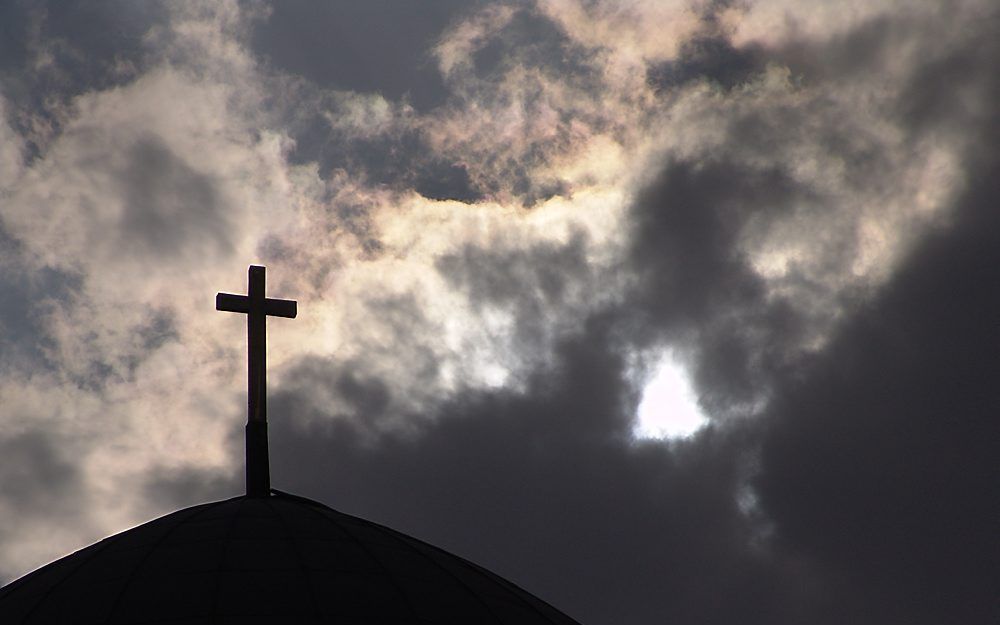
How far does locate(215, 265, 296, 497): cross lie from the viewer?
25594 mm

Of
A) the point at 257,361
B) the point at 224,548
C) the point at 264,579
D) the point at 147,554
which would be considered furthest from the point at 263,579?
the point at 257,361

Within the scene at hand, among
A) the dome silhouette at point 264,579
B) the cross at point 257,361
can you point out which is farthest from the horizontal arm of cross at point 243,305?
the dome silhouette at point 264,579

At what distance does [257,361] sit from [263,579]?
8.14 meters

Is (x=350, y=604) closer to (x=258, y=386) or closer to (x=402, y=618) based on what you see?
(x=402, y=618)

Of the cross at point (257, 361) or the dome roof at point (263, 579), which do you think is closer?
the dome roof at point (263, 579)

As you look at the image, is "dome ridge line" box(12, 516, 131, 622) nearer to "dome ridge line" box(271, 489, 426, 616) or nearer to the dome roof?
the dome roof

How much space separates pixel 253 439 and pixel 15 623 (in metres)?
7.45

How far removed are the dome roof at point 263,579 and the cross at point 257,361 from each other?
67.5 inches

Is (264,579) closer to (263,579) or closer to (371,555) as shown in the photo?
(263,579)

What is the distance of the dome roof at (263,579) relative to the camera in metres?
18.8

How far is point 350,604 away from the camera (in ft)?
62.9

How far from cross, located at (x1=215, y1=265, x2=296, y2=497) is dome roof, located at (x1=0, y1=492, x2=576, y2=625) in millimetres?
1716

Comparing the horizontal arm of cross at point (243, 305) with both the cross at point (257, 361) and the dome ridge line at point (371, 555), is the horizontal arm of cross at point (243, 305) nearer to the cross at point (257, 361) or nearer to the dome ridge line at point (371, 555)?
the cross at point (257, 361)

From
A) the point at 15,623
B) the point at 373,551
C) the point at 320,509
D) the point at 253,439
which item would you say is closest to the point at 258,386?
the point at 253,439
